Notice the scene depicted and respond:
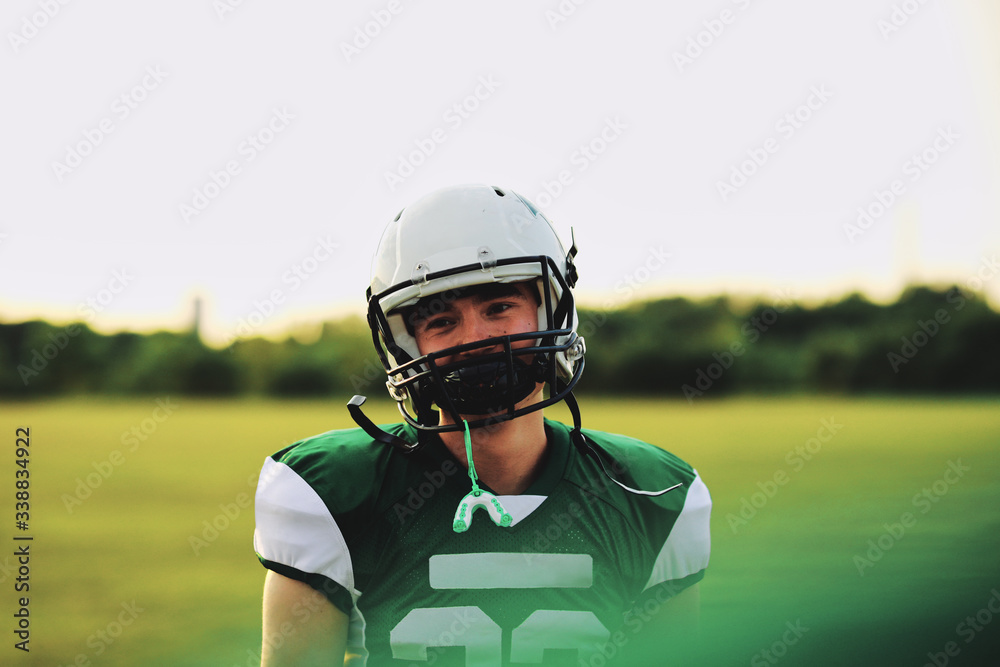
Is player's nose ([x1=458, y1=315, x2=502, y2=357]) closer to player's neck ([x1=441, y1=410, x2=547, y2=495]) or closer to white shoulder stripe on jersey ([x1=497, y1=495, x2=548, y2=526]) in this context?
player's neck ([x1=441, y1=410, x2=547, y2=495])

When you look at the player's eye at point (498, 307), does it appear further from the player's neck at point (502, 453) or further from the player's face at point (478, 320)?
the player's neck at point (502, 453)

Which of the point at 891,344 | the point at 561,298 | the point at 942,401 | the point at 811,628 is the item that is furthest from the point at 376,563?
the point at 891,344

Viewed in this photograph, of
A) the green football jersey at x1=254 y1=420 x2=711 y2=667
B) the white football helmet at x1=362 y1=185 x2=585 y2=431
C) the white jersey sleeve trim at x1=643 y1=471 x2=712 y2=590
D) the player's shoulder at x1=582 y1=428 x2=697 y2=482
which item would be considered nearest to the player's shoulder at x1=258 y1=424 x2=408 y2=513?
the green football jersey at x1=254 y1=420 x2=711 y2=667

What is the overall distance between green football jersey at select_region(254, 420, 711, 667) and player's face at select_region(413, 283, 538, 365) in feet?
0.86

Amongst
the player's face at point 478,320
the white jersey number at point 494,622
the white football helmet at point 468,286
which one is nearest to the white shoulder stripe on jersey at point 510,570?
the white jersey number at point 494,622

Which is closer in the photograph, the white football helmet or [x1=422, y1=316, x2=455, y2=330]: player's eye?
the white football helmet

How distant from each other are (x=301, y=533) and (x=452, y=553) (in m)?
0.34

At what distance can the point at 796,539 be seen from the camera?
725 centimetres

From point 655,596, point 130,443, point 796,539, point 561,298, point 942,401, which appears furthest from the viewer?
point 942,401

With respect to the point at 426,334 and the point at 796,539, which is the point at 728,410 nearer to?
the point at 796,539

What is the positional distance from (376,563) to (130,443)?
59.7ft

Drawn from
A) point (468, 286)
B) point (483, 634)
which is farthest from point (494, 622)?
point (468, 286)

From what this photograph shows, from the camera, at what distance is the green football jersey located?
71.5 inches

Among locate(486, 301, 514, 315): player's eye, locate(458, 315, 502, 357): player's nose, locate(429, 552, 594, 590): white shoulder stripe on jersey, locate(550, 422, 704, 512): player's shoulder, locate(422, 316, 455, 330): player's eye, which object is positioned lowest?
locate(429, 552, 594, 590): white shoulder stripe on jersey
